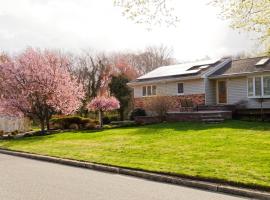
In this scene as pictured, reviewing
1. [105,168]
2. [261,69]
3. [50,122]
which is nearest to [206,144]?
[105,168]

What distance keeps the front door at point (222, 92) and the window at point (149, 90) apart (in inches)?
245

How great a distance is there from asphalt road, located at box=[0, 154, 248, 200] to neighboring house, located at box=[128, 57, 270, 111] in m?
19.1

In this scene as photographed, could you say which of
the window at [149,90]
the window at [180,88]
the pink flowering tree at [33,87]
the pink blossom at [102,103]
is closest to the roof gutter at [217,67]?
the window at [180,88]

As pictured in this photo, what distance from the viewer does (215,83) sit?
108ft

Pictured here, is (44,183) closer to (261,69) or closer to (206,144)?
A: (206,144)

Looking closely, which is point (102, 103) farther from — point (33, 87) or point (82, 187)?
point (82, 187)

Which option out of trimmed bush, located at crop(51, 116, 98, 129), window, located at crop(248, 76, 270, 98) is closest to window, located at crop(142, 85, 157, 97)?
trimmed bush, located at crop(51, 116, 98, 129)

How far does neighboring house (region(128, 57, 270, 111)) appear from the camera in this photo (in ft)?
95.2

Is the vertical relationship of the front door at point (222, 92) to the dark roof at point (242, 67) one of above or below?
below

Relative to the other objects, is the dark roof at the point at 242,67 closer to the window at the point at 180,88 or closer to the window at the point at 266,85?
the window at the point at 266,85

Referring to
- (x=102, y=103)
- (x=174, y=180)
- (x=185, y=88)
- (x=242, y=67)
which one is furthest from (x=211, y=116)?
(x=174, y=180)

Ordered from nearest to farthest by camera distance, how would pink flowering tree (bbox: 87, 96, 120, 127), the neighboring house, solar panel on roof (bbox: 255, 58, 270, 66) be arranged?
1. the neighboring house
2. solar panel on roof (bbox: 255, 58, 270, 66)
3. pink flowering tree (bbox: 87, 96, 120, 127)

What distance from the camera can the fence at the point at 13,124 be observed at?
33.6 m

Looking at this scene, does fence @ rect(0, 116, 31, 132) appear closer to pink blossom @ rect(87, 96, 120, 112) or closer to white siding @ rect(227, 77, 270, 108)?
pink blossom @ rect(87, 96, 120, 112)
